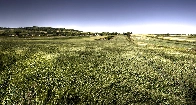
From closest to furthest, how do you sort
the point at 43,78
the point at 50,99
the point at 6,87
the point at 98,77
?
the point at 50,99 → the point at 6,87 → the point at 43,78 → the point at 98,77

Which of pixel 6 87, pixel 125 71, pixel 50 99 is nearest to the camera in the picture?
pixel 50 99

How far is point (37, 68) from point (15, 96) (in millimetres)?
8814

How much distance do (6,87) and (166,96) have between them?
1968cm

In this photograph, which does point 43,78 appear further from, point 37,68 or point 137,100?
point 137,100

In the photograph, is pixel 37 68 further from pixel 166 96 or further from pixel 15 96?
pixel 166 96

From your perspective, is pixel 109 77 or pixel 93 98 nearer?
pixel 93 98

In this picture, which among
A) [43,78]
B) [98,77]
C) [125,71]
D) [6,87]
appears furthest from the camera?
[125,71]

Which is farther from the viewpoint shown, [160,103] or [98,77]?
[98,77]

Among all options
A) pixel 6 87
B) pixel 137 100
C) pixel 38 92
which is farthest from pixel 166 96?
pixel 6 87

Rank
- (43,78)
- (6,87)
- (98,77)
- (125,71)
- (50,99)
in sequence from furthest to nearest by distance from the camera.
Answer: (125,71), (98,77), (43,78), (6,87), (50,99)

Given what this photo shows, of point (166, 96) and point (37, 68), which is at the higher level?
point (37, 68)

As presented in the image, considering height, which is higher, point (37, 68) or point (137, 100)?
point (37, 68)

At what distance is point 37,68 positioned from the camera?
96.4 feet

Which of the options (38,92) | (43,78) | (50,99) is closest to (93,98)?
(50,99)
